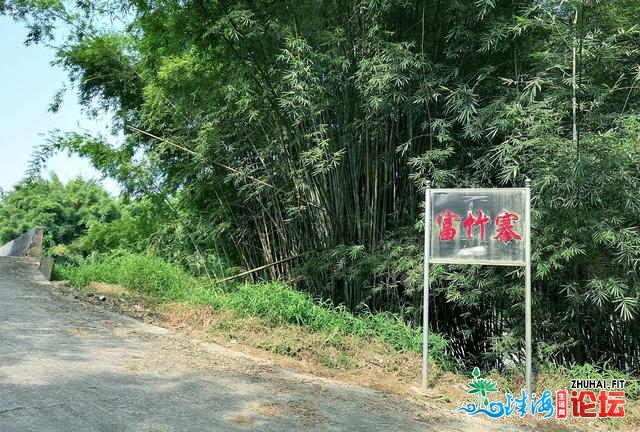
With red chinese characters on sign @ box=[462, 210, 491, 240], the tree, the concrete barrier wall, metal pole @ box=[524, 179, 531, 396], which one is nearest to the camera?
metal pole @ box=[524, 179, 531, 396]

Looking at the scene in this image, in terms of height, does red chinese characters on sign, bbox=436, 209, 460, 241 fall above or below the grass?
above

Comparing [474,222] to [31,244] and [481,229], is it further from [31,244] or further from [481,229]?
[31,244]

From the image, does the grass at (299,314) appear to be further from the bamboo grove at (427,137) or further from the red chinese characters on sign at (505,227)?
the red chinese characters on sign at (505,227)

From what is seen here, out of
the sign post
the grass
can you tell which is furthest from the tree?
the sign post

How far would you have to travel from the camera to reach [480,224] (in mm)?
3377

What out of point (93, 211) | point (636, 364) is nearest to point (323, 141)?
point (636, 364)

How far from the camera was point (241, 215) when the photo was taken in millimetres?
6172

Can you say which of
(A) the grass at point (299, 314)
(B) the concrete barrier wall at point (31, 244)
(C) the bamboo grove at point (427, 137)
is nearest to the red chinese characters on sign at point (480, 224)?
(C) the bamboo grove at point (427, 137)

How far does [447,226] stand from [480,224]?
0.69 feet

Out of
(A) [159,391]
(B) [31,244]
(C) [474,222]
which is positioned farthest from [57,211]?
(C) [474,222]

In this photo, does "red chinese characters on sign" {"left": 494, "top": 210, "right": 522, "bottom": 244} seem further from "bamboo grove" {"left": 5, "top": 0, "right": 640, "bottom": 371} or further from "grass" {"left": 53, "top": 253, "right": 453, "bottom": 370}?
"grass" {"left": 53, "top": 253, "right": 453, "bottom": 370}

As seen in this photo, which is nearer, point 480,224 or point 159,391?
point 159,391

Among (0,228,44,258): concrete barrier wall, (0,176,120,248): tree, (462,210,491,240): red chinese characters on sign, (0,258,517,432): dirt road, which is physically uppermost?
(0,176,120,248): tree

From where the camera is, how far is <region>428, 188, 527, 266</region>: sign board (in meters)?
3.29
